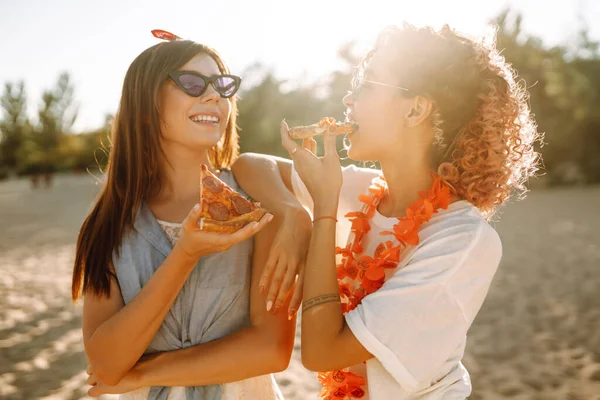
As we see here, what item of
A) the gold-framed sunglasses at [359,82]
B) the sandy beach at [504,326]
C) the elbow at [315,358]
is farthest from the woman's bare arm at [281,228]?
the sandy beach at [504,326]

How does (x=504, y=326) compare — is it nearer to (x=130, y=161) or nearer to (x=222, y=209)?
(x=130, y=161)

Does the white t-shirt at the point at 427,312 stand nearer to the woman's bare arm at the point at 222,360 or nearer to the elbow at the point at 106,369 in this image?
the woman's bare arm at the point at 222,360

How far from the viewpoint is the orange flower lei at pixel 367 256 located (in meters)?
2.37

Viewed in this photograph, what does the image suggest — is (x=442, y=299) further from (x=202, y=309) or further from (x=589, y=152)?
(x=589, y=152)

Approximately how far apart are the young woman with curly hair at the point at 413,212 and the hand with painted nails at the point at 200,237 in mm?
368

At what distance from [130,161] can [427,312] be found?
1506 millimetres

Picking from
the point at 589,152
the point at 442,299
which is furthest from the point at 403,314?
the point at 589,152

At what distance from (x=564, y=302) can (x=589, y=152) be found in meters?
22.1

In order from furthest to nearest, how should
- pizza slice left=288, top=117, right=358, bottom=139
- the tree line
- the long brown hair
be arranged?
the tree line → pizza slice left=288, top=117, right=358, bottom=139 → the long brown hair

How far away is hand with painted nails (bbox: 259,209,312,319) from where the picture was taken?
2.27 meters

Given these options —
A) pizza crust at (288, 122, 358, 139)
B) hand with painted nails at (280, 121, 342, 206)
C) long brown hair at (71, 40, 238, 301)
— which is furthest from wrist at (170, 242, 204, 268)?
pizza crust at (288, 122, 358, 139)

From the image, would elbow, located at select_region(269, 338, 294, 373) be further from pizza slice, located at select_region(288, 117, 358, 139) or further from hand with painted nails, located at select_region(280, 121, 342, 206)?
pizza slice, located at select_region(288, 117, 358, 139)

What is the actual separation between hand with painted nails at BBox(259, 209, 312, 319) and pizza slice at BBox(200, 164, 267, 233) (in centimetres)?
22

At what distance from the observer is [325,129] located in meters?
2.56
